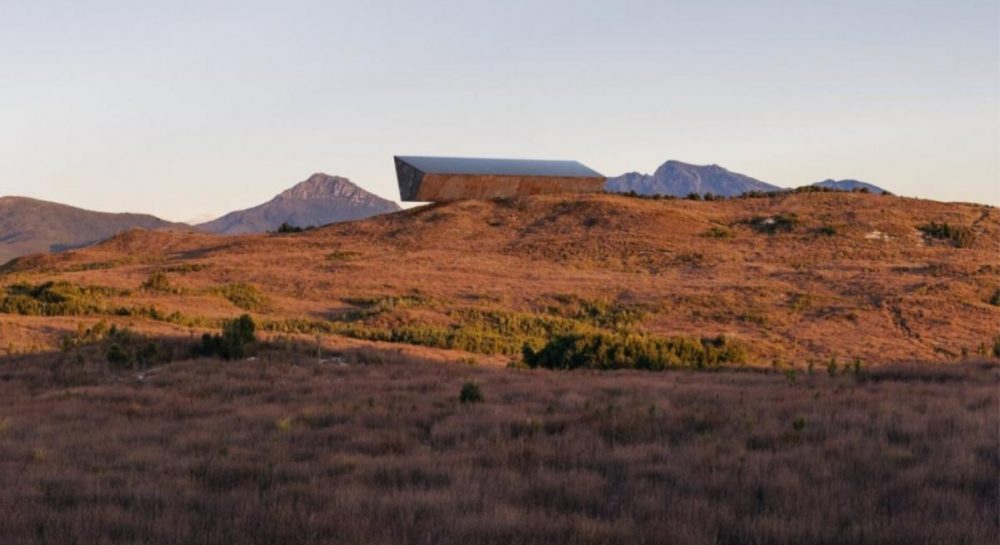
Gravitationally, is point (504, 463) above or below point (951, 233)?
below

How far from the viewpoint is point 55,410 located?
14.0 meters

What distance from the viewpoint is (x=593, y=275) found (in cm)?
4384

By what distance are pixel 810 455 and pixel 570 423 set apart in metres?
3.39

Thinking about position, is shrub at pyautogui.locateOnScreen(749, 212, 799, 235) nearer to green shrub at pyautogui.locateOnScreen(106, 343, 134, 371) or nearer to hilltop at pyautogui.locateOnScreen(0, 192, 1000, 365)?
hilltop at pyautogui.locateOnScreen(0, 192, 1000, 365)

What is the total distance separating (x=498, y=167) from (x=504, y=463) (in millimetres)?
60420

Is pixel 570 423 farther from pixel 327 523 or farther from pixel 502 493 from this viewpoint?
pixel 327 523

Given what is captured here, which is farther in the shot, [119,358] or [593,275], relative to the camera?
[593,275]

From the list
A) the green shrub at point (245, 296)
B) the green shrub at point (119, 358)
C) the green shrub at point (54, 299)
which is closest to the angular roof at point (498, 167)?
the green shrub at point (245, 296)

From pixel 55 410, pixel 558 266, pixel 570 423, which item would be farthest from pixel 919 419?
pixel 558 266

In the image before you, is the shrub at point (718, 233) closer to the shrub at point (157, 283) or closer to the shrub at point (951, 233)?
the shrub at point (951, 233)

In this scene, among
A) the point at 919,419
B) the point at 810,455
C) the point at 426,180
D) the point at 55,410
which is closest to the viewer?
the point at 810,455

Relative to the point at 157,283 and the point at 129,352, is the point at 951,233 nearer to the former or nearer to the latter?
the point at 157,283

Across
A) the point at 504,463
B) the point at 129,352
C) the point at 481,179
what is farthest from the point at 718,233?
the point at 504,463

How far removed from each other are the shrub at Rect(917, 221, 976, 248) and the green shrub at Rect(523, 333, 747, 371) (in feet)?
109
